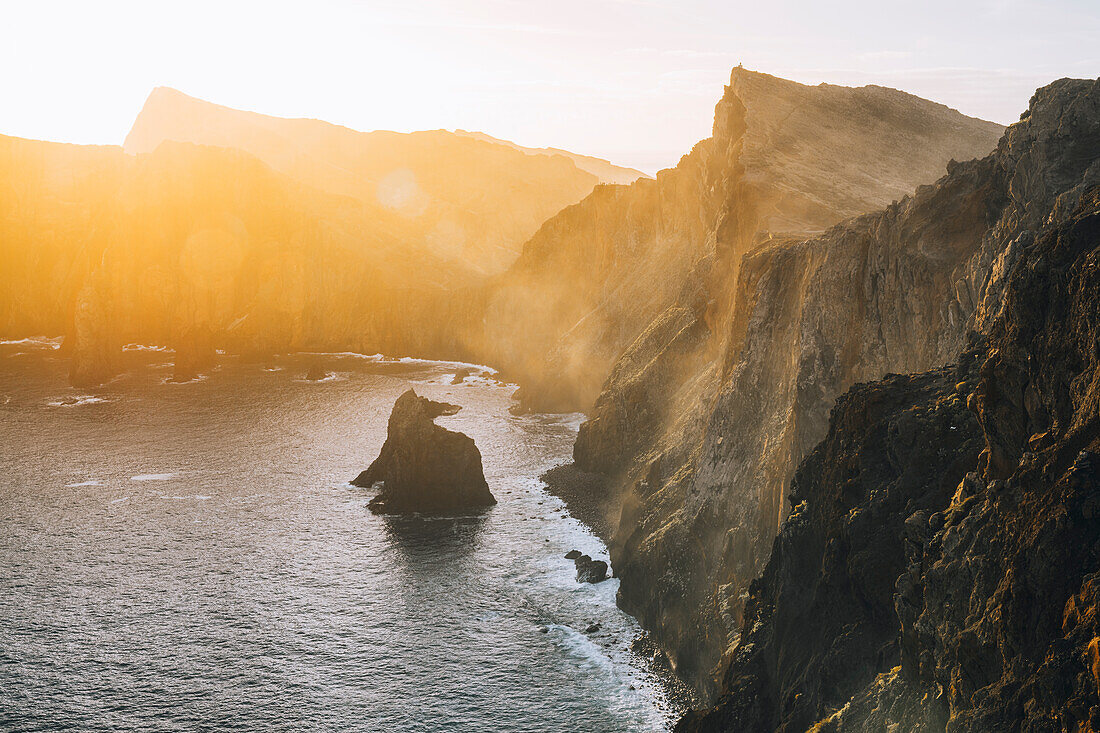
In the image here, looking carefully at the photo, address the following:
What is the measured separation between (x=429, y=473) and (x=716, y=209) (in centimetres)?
4195

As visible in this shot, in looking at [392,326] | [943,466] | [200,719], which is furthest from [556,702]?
[392,326]

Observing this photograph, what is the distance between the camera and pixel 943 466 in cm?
2366

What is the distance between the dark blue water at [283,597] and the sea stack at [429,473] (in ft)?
9.35

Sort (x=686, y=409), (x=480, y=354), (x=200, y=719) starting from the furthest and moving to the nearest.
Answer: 1. (x=480, y=354)
2. (x=686, y=409)
3. (x=200, y=719)

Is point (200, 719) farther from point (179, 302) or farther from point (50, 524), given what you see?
point (179, 302)

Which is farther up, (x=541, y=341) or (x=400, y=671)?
(x=541, y=341)

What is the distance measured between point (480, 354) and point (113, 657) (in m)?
124

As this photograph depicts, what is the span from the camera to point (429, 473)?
83.4m

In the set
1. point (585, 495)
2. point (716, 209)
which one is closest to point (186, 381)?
point (585, 495)

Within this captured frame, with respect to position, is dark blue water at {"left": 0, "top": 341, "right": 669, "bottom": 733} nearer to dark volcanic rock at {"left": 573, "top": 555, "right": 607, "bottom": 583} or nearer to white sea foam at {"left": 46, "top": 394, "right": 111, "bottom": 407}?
dark volcanic rock at {"left": 573, "top": 555, "right": 607, "bottom": 583}

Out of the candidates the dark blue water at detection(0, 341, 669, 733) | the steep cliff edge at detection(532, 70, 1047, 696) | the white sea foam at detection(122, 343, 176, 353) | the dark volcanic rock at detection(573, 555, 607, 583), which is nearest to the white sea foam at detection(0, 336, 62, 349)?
the white sea foam at detection(122, 343, 176, 353)

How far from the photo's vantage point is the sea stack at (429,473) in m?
82.5

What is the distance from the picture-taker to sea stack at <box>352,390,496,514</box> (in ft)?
271

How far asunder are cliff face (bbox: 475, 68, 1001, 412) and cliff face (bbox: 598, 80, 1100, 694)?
9471 millimetres
